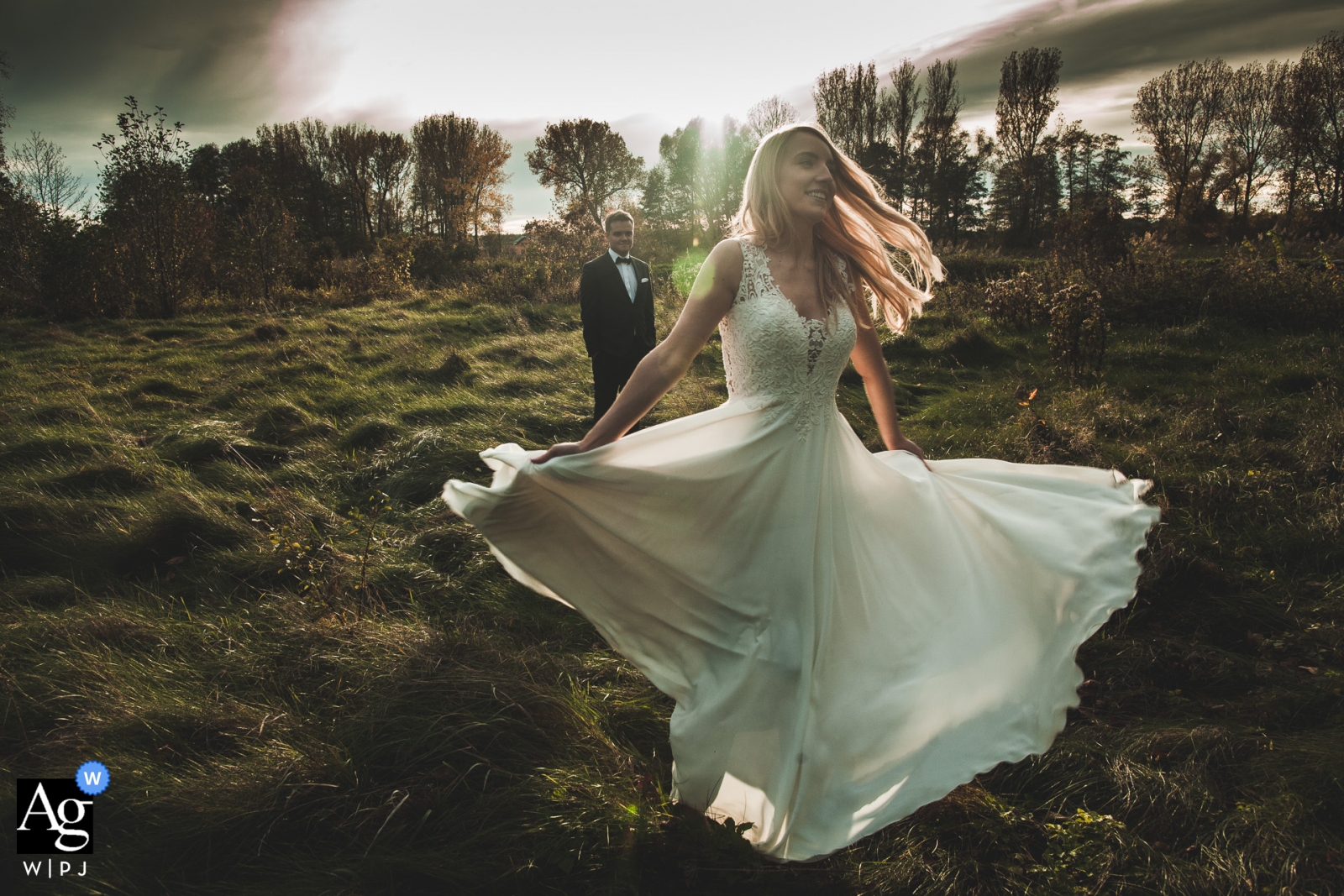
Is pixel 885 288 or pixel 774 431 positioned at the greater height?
pixel 885 288

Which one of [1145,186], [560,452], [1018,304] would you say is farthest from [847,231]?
[1145,186]

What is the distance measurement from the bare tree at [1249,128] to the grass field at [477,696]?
32.6 meters

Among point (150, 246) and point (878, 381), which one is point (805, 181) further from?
point (150, 246)

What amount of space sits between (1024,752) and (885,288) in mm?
1874

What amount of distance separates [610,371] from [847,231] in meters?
4.59

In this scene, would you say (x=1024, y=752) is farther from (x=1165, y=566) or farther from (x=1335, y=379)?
(x=1335, y=379)

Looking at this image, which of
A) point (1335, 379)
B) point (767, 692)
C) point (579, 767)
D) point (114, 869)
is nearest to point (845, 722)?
point (767, 692)

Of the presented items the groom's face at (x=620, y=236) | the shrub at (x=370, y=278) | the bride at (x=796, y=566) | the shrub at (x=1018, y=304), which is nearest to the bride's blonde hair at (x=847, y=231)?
the bride at (x=796, y=566)

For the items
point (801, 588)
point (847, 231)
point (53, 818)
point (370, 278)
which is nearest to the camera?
point (53, 818)

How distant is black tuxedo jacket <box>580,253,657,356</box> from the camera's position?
7.20 metres

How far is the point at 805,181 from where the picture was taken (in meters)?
2.63

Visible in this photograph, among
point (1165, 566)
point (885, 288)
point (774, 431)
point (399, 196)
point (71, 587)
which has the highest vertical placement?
point (399, 196)

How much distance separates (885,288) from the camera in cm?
299

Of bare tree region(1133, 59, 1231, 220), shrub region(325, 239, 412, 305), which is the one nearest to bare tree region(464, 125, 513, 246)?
shrub region(325, 239, 412, 305)
